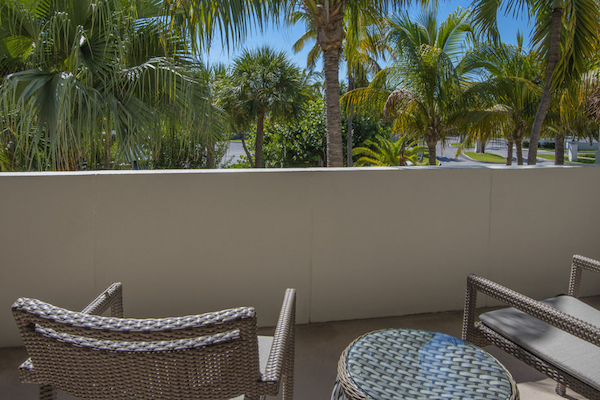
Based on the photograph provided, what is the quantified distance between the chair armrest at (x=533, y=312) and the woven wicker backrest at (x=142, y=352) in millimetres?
1327

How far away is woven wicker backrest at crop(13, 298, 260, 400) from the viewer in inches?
46.0

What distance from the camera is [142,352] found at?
117 cm

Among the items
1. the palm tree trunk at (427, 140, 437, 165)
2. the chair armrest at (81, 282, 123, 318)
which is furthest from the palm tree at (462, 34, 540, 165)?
the chair armrest at (81, 282, 123, 318)

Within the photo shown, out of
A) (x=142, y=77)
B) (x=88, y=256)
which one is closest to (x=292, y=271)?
(x=88, y=256)

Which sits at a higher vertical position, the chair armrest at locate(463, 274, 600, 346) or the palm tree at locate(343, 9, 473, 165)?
the palm tree at locate(343, 9, 473, 165)

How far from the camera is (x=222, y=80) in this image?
17.5 m

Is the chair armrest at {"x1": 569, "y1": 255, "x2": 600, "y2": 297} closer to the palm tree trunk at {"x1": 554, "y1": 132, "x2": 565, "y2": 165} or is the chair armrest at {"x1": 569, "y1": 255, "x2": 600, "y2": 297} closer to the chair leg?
the chair leg

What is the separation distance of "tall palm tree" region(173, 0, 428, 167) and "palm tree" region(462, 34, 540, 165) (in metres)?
5.50

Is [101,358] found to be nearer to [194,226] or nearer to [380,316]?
[194,226]

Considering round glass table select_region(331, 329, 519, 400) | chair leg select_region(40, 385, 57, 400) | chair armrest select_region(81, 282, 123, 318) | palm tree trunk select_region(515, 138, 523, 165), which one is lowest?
round glass table select_region(331, 329, 519, 400)

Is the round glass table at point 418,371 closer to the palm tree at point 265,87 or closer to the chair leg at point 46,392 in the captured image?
the chair leg at point 46,392

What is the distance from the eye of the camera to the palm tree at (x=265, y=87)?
635 inches

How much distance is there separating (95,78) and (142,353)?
4.72 meters

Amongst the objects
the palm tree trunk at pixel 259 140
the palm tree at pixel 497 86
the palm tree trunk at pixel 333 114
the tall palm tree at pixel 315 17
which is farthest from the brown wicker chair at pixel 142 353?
the palm tree trunk at pixel 259 140
